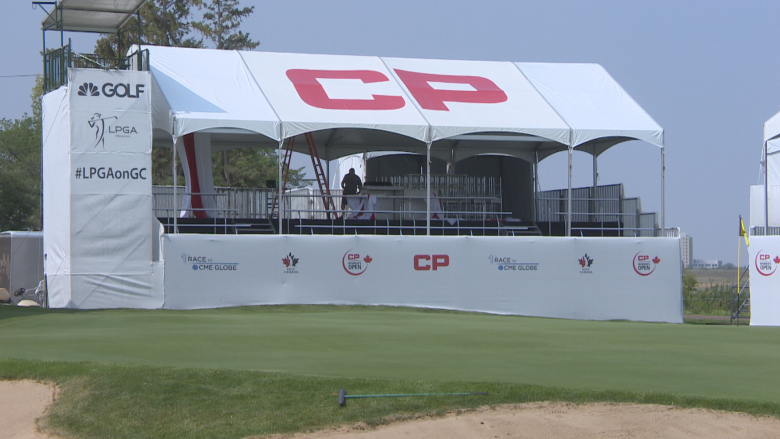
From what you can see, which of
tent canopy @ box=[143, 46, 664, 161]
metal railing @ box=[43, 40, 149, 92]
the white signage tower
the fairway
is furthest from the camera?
tent canopy @ box=[143, 46, 664, 161]

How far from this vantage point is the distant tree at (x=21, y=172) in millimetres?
47375

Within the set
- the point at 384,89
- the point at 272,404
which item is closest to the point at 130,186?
the point at 384,89

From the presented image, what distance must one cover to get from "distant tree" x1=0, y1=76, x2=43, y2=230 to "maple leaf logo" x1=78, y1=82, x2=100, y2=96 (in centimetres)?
2924

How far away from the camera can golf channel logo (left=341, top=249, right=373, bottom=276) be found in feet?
71.9

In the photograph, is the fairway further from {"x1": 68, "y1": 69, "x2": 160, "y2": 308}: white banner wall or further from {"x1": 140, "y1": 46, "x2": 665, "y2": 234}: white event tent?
{"x1": 140, "y1": 46, "x2": 665, "y2": 234}: white event tent

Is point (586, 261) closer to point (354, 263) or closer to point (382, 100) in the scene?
point (354, 263)

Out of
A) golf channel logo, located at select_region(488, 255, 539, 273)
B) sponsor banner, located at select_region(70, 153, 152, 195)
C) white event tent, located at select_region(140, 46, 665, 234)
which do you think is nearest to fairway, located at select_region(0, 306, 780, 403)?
sponsor banner, located at select_region(70, 153, 152, 195)

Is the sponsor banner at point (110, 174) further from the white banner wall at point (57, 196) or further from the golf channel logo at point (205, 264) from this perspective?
the golf channel logo at point (205, 264)

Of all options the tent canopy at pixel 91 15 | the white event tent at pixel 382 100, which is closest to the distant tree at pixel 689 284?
the white event tent at pixel 382 100

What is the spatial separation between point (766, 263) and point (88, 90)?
18767 millimetres

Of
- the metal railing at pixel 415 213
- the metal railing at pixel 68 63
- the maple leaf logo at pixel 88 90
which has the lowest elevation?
the metal railing at pixel 415 213

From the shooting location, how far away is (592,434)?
22.8 ft

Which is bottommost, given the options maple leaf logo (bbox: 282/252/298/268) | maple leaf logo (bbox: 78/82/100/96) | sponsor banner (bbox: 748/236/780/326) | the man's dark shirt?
sponsor banner (bbox: 748/236/780/326)

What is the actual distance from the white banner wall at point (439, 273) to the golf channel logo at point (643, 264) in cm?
3
